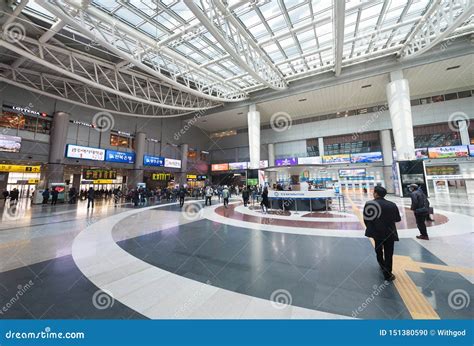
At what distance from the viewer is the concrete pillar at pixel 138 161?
23875 millimetres

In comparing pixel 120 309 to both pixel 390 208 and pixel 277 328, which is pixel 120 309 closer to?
pixel 277 328

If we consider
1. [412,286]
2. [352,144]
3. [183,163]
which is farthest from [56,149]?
[352,144]

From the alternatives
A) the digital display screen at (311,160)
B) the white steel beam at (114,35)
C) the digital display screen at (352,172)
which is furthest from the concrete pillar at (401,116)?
the white steel beam at (114,35)

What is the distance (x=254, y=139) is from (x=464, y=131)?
907 inches

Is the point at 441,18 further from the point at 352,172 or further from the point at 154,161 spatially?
the point at 154,161

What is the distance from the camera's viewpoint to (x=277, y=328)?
2.00 meters

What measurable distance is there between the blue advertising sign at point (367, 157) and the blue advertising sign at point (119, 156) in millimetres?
28718

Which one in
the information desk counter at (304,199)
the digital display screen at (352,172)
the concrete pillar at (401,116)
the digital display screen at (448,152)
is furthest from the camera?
the digital display screen at (352,172)

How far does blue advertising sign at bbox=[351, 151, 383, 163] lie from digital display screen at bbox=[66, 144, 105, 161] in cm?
3068

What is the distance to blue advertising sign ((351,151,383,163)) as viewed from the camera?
2414 centimetres

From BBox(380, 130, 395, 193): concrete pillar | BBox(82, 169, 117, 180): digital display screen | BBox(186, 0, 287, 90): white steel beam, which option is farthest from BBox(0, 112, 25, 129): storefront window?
BBox(380, 130, 395, 193): concrete pillar

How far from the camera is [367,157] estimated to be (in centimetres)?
2455

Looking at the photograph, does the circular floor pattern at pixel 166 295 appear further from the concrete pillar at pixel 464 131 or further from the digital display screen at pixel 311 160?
the concrete pillar at pixel 464 131

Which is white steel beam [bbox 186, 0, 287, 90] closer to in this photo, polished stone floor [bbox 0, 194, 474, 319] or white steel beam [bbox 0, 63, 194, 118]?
polished stone floor [bbox 0, 194, 474, 319]
